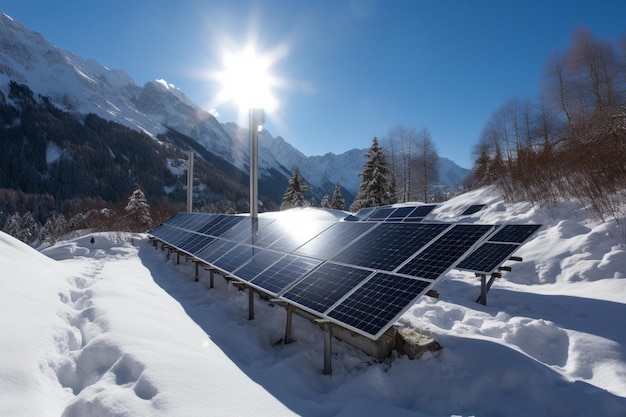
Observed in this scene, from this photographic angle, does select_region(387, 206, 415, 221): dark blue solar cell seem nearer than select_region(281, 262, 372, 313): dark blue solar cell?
No

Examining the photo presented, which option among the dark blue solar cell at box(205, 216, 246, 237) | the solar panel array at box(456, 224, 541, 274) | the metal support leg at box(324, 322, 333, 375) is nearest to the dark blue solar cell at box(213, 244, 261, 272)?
the dark blue solar cell at box(205, 216, 246, 237)

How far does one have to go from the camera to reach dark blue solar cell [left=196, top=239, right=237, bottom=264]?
8.86 metres

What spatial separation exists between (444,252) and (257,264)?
13.5 feet

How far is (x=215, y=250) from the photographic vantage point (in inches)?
375

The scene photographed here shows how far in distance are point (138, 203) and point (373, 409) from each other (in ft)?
104

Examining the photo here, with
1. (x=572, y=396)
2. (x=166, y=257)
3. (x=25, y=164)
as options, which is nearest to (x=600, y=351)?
(x=572, y=396)

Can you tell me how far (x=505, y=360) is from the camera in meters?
4.32

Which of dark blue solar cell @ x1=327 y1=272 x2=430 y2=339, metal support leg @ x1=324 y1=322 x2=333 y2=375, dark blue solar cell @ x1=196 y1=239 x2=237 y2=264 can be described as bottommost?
metal support leg @ x1=324 y1=322 x2=333 y2=375

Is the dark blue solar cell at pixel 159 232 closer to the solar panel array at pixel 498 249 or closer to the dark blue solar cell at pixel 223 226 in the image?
the dark blue solar cell at pixel 223 226

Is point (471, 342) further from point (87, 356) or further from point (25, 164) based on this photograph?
point (25, 164)

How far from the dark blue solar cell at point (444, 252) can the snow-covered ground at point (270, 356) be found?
128 centimetres

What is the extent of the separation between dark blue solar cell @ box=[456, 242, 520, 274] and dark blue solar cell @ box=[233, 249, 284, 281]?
4.55 meters

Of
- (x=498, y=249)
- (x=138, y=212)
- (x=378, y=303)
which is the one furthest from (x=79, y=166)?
(x=378, y=303)

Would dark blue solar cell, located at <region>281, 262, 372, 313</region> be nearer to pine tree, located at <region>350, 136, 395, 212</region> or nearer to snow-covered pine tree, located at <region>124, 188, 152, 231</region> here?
snow-covered pine tree, located at <region>124, 188, 152, 231</region>
